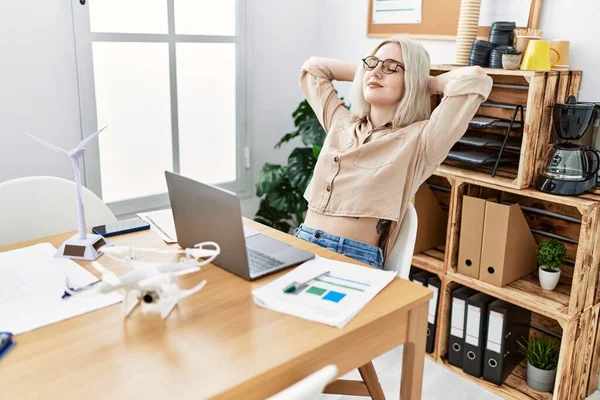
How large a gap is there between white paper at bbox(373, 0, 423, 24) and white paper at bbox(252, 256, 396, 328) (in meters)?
1.73

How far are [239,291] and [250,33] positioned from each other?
216cm

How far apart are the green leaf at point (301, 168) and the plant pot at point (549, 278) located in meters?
1.19

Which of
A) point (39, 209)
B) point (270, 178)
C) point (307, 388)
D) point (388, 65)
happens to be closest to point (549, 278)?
point (388, 65)

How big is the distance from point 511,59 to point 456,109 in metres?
0.45

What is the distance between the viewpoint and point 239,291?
4.25 ft

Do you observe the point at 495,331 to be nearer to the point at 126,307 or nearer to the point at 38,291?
the point at 126,307

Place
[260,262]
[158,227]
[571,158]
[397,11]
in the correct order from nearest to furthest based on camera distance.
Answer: [260,262], [158,227], [571,158], [397,11]

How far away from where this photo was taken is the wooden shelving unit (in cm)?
202

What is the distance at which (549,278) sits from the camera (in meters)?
2.18

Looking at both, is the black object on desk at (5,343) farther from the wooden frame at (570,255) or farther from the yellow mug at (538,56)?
the yellow mug at (538,56)

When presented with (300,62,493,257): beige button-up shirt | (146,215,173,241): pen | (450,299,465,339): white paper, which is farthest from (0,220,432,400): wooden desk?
(450,299,465,339): white paper

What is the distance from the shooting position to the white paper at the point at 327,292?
1185 millimetres

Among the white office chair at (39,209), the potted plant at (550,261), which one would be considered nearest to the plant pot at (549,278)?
the potted plant at (550,261)

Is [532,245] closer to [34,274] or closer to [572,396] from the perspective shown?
[572,396]
